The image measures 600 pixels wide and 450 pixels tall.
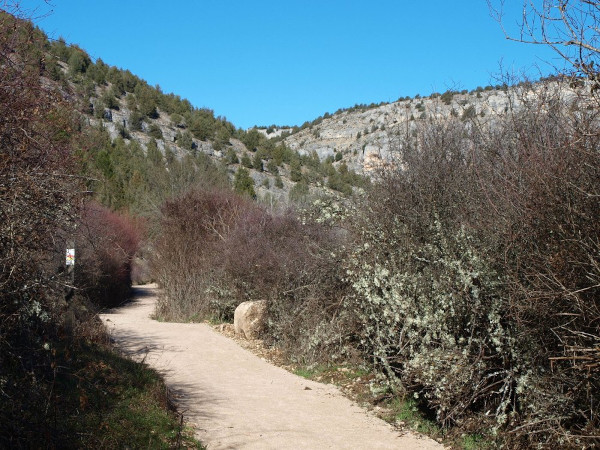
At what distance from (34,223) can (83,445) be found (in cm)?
208

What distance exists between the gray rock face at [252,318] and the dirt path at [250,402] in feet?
2.20

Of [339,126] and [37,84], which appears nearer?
[37,84]

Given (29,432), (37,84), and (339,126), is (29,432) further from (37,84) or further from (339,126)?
(339,126)

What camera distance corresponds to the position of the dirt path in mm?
7223

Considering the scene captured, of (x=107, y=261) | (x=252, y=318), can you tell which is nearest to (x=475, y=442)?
(x=252, y=318)

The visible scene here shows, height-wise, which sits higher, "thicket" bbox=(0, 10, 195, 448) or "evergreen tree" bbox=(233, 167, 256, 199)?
"evergreen tree" bbox=(233, 167, 256, 199)

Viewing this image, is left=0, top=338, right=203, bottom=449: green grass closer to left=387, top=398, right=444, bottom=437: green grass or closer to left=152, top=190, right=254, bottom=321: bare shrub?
left=387, top=398, right=444, bottom=437: green grass

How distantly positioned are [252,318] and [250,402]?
5.95m

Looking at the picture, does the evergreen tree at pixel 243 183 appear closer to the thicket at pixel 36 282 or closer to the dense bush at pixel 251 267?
the dense bush at pixel 251 267

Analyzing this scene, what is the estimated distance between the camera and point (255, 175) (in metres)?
58.0

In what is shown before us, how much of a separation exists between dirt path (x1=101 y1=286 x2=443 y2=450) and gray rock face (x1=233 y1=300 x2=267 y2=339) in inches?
26.4

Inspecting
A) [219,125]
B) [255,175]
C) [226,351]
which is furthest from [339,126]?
[226,351]

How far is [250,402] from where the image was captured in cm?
900

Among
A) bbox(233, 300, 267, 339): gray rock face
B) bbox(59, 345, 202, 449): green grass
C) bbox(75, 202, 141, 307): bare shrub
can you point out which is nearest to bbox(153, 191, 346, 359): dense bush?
bbox(233, 300, 267, 339): gray rock face
